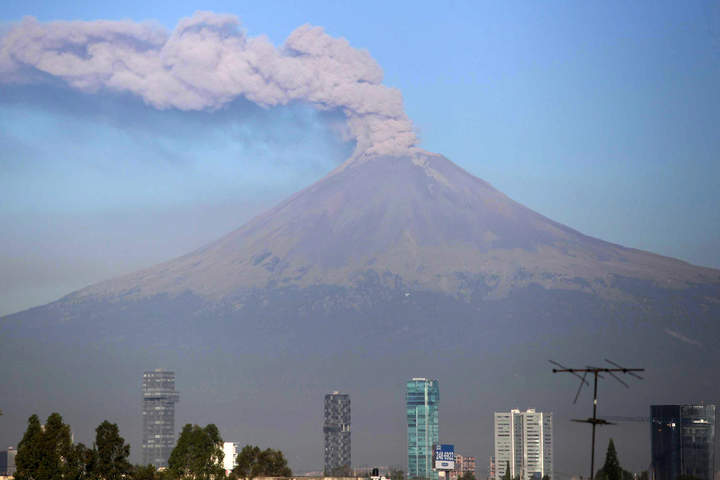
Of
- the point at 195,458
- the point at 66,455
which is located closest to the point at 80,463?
the point at 66,455

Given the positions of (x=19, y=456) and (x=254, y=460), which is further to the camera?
(x=254, y=460)

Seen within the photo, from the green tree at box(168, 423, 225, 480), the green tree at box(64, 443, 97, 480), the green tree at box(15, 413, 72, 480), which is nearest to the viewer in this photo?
the green tree at box(15, 413, 72, 480)

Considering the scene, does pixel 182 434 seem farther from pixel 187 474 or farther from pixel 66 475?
pixel 66 475

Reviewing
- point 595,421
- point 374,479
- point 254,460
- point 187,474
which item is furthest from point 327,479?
point 595,421

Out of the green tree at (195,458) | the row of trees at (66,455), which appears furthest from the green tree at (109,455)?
the green tree at (195,458)

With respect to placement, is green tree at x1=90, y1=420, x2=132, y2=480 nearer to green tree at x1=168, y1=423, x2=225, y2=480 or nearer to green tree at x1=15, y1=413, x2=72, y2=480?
green tree at x1=15, y1=413, x2=72, y2=480

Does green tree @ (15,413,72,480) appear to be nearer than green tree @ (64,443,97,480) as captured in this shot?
Yes

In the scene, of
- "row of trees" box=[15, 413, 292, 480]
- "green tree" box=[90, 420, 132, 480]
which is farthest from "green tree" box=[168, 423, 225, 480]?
"green tree" box=[90, 420, 132, 480]
